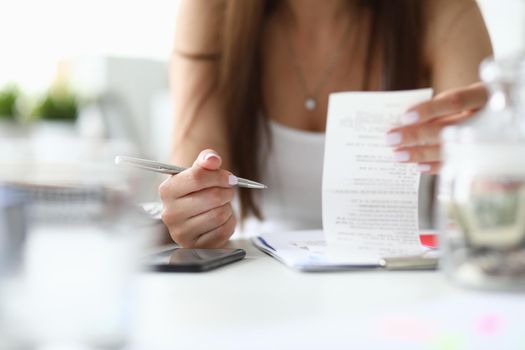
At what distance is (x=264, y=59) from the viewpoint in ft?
5.13

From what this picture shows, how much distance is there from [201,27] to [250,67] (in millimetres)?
158


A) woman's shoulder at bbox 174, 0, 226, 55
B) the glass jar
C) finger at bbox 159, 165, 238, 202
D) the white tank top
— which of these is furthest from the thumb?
woman's shoulder at bbox 174, 0, 226, 55

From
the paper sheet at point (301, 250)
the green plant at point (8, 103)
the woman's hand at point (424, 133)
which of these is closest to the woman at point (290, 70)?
the paper sheet at point (301, 250)

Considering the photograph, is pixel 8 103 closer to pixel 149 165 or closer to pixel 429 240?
pixel 149 165

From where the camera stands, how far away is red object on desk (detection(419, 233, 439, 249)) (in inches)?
32.8

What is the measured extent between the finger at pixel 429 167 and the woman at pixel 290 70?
1.82 ft

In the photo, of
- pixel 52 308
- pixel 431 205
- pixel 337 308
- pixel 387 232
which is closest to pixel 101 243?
pixel 52 308

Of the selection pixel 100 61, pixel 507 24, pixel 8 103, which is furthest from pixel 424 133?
pixel 100 61

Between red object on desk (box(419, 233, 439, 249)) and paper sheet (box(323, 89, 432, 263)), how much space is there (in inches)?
3.1

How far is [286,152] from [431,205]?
1.18 ft

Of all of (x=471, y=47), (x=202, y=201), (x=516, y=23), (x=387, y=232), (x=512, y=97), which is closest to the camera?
(x=512, y=97)

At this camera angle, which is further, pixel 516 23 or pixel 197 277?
pixel 516 23

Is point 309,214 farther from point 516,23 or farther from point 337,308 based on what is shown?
point 516,23

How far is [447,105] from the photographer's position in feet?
2.65
